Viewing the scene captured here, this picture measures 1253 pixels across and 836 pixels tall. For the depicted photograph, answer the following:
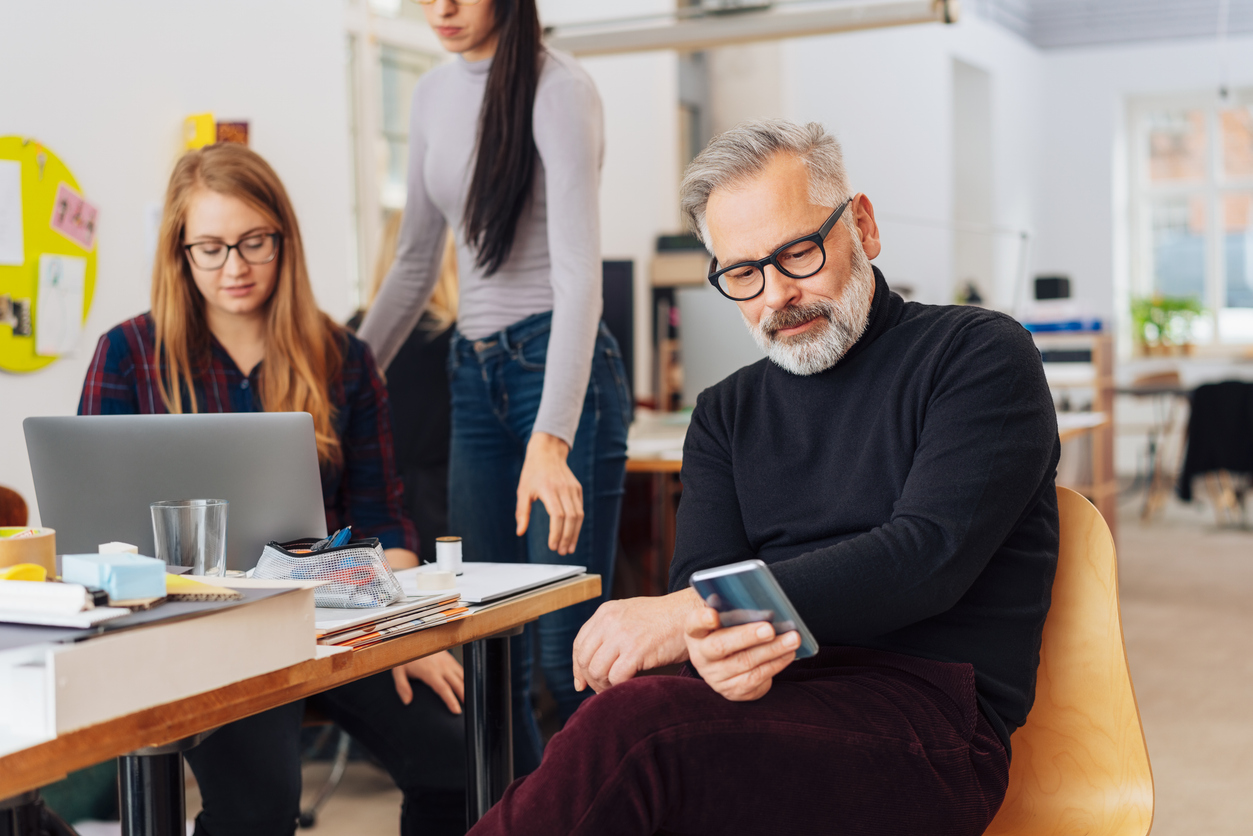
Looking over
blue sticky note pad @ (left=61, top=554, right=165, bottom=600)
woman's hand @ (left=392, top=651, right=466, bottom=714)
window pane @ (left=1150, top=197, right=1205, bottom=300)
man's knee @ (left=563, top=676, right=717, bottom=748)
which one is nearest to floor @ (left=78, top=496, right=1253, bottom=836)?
woman's hand @ (left=392, top=651, right=466, bottom=714)

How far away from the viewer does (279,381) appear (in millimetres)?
1674

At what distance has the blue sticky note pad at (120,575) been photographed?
0.86 meters

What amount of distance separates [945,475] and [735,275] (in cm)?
33

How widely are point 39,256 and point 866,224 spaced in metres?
1.63

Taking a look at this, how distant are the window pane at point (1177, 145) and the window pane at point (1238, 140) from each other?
0.16 metres

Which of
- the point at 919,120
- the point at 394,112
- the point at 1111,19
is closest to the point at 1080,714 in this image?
the point at 394,112

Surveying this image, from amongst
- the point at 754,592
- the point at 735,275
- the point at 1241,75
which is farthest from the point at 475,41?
the point at 1241,75

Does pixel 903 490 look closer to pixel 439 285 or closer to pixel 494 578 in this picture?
pixel 494 578

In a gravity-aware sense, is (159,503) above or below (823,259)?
below

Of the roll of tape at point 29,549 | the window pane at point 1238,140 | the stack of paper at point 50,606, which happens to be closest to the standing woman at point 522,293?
the roll of tape at point 29,549

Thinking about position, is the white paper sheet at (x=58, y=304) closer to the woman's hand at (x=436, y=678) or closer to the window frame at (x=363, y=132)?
the woman's hand at (x=436, y=678)

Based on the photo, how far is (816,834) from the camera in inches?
40.8

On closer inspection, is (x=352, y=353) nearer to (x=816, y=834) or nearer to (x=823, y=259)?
(x=823, y=259)

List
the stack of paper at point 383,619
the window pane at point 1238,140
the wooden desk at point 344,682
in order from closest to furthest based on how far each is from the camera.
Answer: the wooden desk at point 344,682 → the stack of paper at point 383,619 → the window pane at point 1238,140
